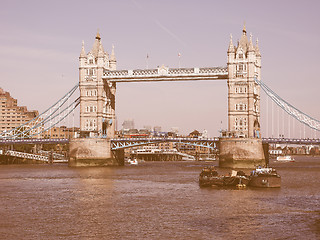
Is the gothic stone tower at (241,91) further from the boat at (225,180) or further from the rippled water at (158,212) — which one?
the rippled water at (158,212)

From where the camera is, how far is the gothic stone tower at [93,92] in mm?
119188

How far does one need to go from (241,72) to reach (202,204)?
216ft

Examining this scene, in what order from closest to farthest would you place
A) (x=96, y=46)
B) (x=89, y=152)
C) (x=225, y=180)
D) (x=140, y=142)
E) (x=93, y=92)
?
1. (x=225, y=180)
2. (x=89, y=152)
3. (x=93, y=92)
4. (x=140, y=142)
5. (x=96, y=46)

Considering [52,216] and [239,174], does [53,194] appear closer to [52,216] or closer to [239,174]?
[52,216]

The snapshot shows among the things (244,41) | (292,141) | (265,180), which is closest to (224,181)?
(265,180)

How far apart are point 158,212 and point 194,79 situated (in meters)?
70.6

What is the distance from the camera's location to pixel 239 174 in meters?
67.1

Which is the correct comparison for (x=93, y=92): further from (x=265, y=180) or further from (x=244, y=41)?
(x=265, y=180)

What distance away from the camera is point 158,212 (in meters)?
44.2

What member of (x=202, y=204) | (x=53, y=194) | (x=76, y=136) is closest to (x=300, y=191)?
(x=202, y=204)

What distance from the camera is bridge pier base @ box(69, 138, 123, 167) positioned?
11369 cm

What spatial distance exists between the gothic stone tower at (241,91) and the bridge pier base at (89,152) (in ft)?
84.7

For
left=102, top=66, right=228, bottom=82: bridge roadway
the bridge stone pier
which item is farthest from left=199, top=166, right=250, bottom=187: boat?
left=102, top=66, right=228, bottom=82: bridge roadway

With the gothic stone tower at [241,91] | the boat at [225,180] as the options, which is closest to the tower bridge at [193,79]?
the gothic stone tower at [241,91]
